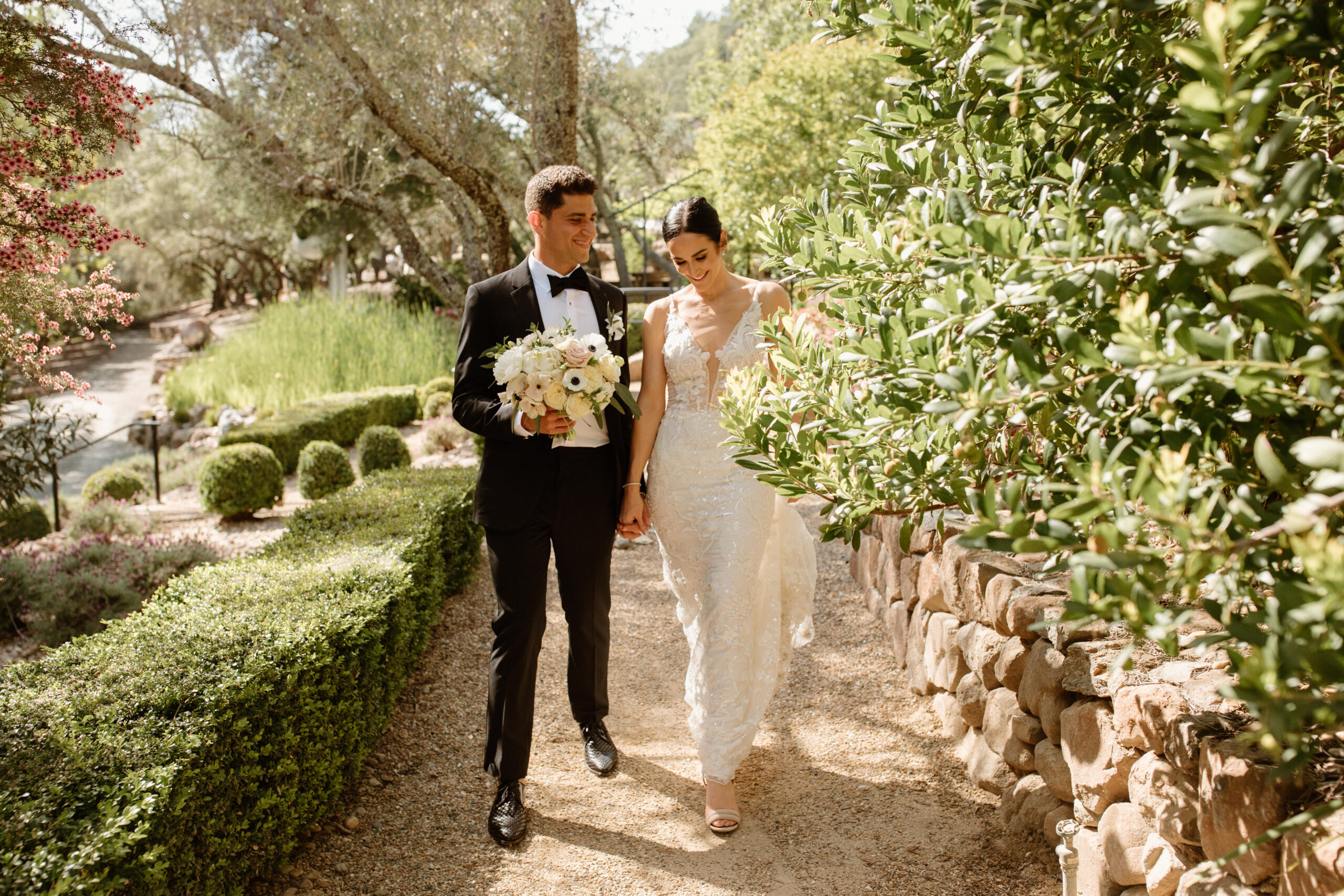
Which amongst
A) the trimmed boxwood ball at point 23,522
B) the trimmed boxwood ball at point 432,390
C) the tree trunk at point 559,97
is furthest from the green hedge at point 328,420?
the tree trunk at point 559,97

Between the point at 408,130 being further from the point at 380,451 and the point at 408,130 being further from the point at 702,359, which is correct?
the point at 702,359

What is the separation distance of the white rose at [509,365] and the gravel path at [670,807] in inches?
63.1

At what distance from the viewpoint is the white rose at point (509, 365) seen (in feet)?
9.73

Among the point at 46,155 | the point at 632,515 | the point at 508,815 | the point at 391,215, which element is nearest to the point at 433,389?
the point at 391,215

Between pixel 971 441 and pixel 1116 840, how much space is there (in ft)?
4.61

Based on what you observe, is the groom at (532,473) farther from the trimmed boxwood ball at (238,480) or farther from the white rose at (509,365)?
the trimmed boxwood ball at (238,480)

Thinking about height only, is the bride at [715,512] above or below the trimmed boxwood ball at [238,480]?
above

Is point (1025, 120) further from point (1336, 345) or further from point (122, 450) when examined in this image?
point (122, 450)

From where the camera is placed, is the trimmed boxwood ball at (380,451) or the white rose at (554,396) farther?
the trimmed boxwood ball at (380,451)

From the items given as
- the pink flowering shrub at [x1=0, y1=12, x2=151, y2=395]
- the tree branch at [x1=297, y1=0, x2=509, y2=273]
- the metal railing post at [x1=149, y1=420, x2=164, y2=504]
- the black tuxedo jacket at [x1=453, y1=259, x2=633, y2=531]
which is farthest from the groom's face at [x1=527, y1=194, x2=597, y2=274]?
the metal railing post at [x1=149, y1=420, x2=164, y2=504]

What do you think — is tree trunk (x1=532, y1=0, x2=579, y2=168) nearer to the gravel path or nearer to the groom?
the groom

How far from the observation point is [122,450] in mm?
14406

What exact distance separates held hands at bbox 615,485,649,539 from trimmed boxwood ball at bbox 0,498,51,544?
4918 millimetres

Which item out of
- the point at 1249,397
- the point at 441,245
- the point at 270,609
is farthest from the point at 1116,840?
the point at 441,245
